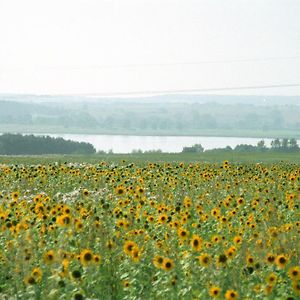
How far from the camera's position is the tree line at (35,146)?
62406 mm

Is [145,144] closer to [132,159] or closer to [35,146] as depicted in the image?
[35,146]

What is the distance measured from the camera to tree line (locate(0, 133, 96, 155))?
6241 centimetres

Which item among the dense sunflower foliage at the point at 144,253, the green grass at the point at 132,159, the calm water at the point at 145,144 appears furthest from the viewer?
the calm water at the point at 145,144

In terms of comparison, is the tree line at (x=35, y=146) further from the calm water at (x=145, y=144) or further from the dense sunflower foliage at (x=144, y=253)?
the dense sunflower foliage at (x=144, y=253)

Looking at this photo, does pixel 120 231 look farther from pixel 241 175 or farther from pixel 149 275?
pixel 241 175

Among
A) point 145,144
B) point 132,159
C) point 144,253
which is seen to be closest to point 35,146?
point 132,159

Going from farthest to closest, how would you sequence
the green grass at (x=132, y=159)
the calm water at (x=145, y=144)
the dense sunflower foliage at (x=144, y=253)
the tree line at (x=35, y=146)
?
the calm water at (x=145, y=144), the tree line at (x=35, y=146), the green grass at (x=132, y=159), the dense sunflower foliage at (x=144, y=253)

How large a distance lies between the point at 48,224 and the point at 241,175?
812cm

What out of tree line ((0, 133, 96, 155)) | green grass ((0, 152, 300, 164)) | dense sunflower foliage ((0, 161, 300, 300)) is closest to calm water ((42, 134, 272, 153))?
tree line ((0, 133, 96, 155))

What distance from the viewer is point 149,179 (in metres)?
16.6

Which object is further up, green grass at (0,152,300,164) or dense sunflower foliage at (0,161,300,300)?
green grass at (0,152,300,164)

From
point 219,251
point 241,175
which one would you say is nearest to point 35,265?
point 219,251

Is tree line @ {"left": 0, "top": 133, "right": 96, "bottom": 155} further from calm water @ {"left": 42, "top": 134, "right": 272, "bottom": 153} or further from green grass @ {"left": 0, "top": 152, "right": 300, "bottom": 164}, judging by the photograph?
green grass @ {"left": 0, "top": 152, "right": 300, "bottom": 164}


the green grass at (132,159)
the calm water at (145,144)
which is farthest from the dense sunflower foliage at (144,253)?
the calm water at (145,144)
